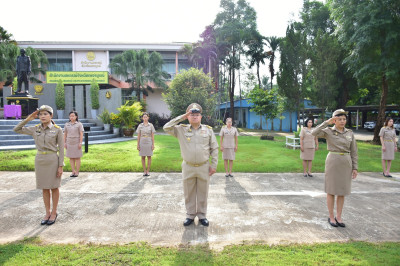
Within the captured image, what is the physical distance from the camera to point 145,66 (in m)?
27.0

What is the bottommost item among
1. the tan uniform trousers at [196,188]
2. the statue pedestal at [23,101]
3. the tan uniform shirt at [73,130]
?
the tan uniform trousers at [196,188]

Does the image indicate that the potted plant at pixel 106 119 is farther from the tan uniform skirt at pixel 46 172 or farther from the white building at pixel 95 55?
the white building at pixel 95 55

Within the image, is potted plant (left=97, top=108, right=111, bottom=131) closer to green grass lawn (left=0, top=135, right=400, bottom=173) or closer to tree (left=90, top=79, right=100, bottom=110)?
tree (left=90, top=79, right=100, bottom=110)

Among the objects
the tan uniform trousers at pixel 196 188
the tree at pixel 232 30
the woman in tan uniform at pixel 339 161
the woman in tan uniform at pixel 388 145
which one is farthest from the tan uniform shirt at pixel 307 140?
the tree at pixel 232 30

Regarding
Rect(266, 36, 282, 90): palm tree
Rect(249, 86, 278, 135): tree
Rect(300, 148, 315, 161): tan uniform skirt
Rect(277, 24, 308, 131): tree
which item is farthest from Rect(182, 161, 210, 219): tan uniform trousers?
Rect(266, 36, 282, 90): palm tree

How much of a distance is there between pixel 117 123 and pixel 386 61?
1497cm

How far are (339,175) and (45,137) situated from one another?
4.46m

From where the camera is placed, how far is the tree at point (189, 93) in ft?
62.6

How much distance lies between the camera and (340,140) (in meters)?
4.17

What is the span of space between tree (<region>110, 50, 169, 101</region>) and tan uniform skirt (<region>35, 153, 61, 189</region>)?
77.5ft

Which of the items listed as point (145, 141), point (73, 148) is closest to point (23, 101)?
point (73, 148)

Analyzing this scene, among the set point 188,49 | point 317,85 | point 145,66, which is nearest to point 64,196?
point 317,85

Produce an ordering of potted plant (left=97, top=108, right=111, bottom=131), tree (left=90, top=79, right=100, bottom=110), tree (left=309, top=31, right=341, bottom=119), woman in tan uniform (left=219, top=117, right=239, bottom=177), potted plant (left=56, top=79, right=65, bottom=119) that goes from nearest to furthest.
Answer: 1. woman in tan uniform (left=219, top=117, right=239, bottom=177)
2. potted plant (left=97, top=108, right=111, bottom=131)
3. tree (left=90, top=79, right=100, bottom=110)
4. tree (left=309, top=31, right=341, bottom=119)
5. potted plant (left=56, top=79, right=65, bottom=119)

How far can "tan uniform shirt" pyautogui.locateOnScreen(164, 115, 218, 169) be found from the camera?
4.00 metres
